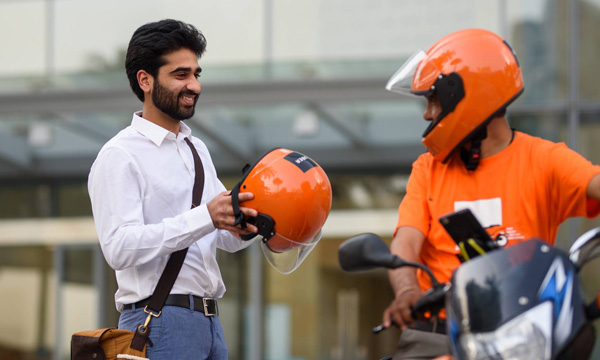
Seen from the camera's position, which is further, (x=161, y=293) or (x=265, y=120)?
(x=265, y=120)

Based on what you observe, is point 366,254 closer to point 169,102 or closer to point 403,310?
point 403,310

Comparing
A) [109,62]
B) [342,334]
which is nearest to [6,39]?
[109,62]

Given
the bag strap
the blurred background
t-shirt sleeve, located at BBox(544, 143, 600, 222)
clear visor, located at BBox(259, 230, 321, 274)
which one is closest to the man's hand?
clear visor, located at BBox(259, 230, 321, 274)

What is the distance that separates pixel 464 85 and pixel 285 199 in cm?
74

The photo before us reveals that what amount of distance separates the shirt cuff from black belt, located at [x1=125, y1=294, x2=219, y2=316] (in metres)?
0.27

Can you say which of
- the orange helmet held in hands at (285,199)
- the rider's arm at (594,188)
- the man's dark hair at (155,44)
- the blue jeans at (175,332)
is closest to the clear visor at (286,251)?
the orange helmet held in hands at (285,199)

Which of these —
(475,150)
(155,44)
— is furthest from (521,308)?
(155,44)

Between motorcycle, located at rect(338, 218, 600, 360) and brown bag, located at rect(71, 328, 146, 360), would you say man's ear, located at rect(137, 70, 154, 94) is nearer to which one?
brown bag, located at rect(71, 328, 146, 360)

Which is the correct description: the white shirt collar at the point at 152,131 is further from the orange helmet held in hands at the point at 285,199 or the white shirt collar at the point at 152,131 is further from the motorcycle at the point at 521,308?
the motorcycle at the point at 521,308

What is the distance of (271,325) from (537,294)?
11.0m

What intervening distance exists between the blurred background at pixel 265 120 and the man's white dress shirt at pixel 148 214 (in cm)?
702

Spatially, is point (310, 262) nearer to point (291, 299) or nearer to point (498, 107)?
point (291, 299)

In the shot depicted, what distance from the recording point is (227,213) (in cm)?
329

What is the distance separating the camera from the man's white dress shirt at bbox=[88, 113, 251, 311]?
3318 millimetres
